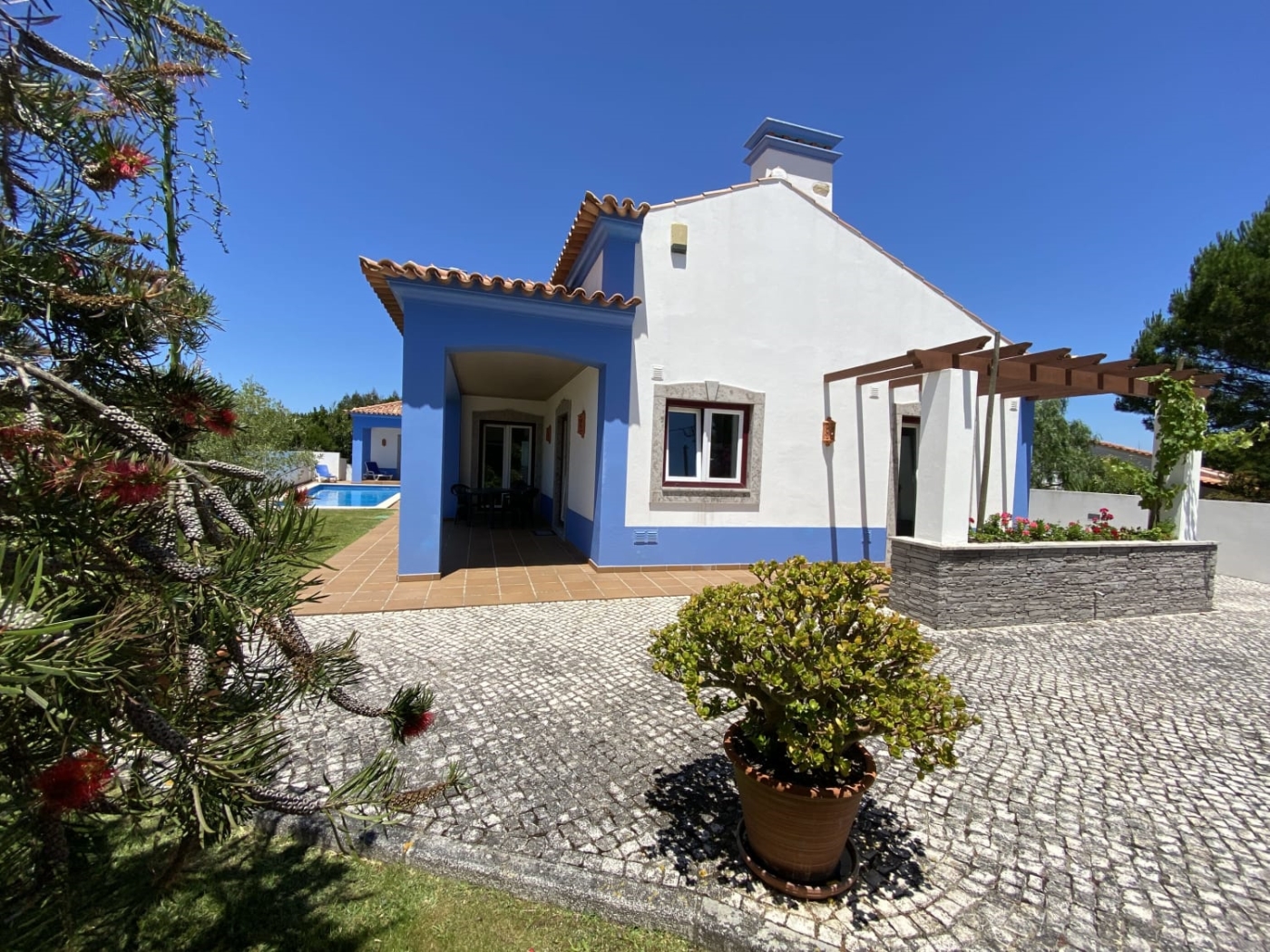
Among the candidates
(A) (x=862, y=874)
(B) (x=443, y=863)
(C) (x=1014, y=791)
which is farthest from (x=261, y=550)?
(C) (x=1014, y=791)

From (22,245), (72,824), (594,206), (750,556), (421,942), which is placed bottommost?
(421,942)

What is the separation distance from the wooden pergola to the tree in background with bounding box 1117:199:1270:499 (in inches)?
288

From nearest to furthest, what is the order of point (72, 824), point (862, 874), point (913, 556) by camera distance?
point (72, 824)
point (862, 874)
point (913, 556)

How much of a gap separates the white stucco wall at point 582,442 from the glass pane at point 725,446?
82.7 inches

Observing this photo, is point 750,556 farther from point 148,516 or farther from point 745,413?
point 148,516

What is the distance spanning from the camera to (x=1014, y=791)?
320cm

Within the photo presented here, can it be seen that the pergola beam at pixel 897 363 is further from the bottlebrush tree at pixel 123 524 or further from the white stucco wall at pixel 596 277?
the bottlebrush tree at pixel 123 524

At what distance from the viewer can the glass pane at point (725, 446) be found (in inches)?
364

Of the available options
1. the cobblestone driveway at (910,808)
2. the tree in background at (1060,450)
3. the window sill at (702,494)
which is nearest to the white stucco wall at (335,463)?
the window sill at (702,494)

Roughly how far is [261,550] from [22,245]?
0.74 m

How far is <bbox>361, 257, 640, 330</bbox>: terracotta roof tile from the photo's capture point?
6.90m

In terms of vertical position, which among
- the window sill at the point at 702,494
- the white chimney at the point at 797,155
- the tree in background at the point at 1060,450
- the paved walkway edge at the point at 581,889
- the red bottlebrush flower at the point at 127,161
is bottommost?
the paved walkway edge at the point at 581,889

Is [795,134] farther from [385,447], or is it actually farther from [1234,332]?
[385,447]

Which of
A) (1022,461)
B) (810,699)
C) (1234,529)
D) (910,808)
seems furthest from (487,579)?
(1234,529)
